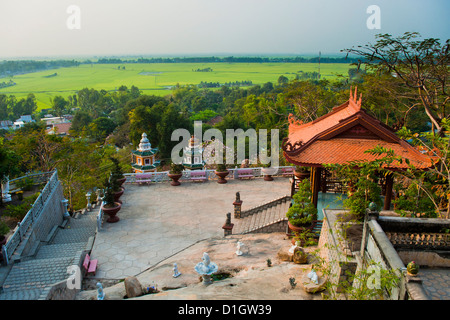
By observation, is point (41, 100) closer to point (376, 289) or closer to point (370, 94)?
point (370, 94)

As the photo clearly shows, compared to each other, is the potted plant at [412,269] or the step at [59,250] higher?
→ the potted plant at [412,269]

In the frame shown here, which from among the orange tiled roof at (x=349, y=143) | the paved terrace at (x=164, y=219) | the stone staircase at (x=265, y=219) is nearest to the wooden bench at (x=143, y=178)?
the paved terrace at (x=164, y=219)

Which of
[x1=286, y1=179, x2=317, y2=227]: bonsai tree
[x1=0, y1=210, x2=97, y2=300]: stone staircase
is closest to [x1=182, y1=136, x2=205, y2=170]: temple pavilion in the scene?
[x1=0, y1=210, x2=97, y2=300]: stone staircase

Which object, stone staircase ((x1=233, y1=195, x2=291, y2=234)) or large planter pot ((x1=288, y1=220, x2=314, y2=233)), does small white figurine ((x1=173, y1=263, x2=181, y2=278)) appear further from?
stone staircase ((x1=233, y1=195, x2=291, y2=234))

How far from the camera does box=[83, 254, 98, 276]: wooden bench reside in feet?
A: 33.6

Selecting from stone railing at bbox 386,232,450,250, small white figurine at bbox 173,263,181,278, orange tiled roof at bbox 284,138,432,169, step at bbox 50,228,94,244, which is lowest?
step at bbox 50,228,94,244

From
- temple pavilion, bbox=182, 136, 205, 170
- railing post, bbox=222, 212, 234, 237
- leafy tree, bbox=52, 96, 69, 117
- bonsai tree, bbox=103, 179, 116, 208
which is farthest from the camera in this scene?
leafy tree, bbox=52, 96, 69, 117

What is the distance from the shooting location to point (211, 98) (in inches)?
4333

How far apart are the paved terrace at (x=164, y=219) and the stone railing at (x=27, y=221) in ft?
7.45

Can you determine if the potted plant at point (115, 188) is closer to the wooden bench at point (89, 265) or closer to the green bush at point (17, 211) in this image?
the green bush at point (17, 211)

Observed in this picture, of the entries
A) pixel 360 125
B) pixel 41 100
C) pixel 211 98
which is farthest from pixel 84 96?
pixel 360 125

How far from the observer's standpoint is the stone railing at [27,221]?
9967 millimetres

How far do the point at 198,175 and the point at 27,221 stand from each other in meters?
8.94

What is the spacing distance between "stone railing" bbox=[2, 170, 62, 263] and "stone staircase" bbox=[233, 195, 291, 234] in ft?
23.6
